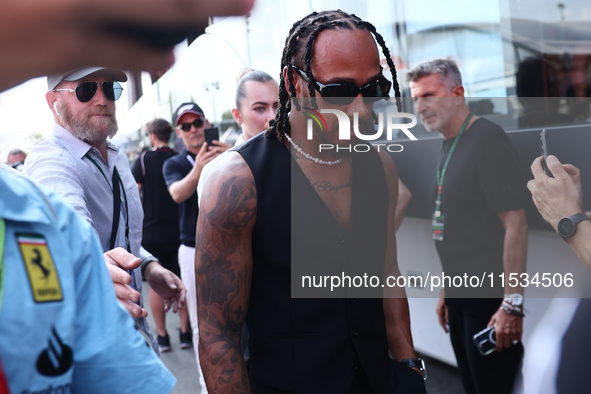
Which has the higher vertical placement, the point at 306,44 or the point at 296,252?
the point at 306,44

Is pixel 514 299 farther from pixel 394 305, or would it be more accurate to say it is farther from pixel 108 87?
pixel 108 87

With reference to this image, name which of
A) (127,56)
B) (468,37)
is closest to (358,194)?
(127,56)

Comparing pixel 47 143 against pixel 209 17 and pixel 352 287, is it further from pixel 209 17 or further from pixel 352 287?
pixel 209 17

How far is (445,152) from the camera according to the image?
303 cm

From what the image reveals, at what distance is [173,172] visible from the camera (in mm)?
4203

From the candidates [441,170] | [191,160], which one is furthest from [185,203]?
[441,170]

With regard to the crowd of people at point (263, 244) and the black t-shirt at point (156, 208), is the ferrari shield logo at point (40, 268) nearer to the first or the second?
the crowd of people at point (263, 244)

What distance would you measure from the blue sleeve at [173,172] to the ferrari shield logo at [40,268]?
3538 millimetres

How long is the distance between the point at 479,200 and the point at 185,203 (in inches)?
96.0

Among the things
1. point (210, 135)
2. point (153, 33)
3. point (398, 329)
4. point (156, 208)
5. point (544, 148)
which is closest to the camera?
point (153, 33)

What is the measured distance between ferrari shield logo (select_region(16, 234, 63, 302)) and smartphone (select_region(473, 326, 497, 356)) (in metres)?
2.58

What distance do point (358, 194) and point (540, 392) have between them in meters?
1.29

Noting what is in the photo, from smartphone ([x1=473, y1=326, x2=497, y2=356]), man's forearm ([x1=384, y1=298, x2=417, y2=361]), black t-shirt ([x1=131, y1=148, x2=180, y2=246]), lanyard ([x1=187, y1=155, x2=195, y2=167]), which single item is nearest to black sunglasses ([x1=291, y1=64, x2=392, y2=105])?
man's forearm ([x1=384, y1=298, x2=417, y2=361])

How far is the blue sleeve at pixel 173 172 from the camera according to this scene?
4.17 metres
